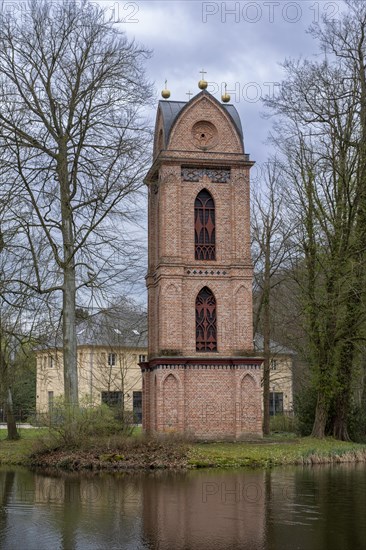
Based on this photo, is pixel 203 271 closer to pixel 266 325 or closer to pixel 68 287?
pixel 266 325

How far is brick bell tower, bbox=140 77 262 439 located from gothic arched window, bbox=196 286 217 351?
1.5 inches

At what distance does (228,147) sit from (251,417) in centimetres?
1067

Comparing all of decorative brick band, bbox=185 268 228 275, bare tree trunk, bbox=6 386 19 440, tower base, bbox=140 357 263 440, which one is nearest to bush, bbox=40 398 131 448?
tower base, bbox=140 357 263 440

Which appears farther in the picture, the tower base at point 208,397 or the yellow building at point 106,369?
the yellow building at point 106,369

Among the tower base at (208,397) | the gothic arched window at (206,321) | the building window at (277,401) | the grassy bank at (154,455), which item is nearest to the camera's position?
the grassy bank at (154,455)

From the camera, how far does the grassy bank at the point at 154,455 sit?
22.5 m

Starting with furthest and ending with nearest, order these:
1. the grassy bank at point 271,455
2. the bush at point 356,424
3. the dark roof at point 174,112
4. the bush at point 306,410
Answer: the bush at point 306,410 → the bush at point 356,424 → the dark roof at point 174,112 → the grassy bank at point 271,455

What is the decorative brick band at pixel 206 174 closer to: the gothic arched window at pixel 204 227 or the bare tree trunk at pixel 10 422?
the gothic arched window at pixel 204 227

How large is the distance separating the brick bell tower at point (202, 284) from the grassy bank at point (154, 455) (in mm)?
4013

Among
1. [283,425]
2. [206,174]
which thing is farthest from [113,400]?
[206,174]

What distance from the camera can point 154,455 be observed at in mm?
22812

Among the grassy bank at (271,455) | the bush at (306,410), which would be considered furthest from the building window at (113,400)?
the bush at (306,410)

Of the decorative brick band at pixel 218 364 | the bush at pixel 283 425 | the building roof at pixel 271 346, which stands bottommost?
the bush at pixel 283 425

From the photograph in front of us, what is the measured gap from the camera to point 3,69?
26391mm
